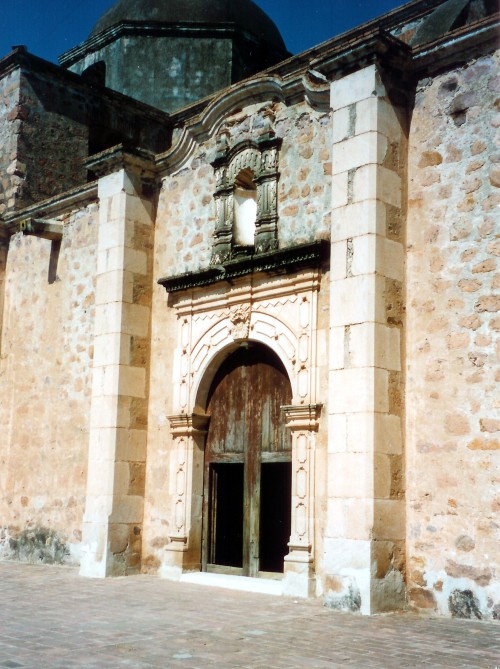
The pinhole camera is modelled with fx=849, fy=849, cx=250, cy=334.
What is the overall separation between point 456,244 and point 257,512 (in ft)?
11.3

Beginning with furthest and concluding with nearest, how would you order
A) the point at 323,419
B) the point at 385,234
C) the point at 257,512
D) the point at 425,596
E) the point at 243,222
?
the point at 243,222 < the point at 257,512 < the point at 323,419 < the point at 385,234 < the point at 425,596

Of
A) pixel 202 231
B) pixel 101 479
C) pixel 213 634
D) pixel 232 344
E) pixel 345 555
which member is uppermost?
pixel 202 231

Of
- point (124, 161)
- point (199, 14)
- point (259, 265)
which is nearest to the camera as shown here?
point (259, 265)

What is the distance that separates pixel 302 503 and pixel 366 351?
1638 millimetres

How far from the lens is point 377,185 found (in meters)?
7.31

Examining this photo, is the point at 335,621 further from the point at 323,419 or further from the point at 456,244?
the point at 456,244

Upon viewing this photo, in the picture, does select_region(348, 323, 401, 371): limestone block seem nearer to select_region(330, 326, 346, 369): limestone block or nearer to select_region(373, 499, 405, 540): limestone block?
select_region(330, 326, 346, 369): limestone block

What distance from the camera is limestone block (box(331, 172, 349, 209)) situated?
24.7 ft

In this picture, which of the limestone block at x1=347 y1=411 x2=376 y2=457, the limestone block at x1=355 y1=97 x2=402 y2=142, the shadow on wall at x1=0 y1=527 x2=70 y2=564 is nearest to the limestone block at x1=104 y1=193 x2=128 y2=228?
the limestone block at x1=355 y1=97 x2=402 y2=142

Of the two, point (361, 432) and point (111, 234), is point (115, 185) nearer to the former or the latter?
point (111, 234)

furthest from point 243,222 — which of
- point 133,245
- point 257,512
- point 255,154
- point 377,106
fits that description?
point 257,512

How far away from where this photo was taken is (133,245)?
10016 millimetres

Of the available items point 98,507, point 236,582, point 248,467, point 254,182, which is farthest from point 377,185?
point 98,507

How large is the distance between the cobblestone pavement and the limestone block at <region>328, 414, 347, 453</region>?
51.6 inches
